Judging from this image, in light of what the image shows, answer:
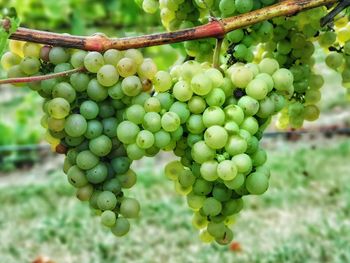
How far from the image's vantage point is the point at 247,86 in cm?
87

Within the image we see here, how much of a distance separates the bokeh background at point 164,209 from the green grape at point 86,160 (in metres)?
0.57

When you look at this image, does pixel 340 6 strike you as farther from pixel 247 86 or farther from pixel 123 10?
pixel 123 10

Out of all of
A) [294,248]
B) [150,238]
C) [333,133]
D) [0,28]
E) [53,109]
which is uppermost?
[0,28]

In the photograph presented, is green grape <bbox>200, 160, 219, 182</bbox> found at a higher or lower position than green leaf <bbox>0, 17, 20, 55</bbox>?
lower

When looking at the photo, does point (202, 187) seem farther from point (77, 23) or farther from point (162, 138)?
point (77, 23)

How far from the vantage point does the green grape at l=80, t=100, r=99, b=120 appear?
89 centimetres

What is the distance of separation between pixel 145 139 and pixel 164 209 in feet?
5.80

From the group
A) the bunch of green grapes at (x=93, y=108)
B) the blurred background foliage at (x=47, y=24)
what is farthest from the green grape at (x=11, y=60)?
the blurred background foliage at (x=47, y=24)

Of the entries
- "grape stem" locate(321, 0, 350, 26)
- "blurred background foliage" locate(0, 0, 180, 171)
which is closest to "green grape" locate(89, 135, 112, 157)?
"grape stem" locate(321, 0, 350, 26)

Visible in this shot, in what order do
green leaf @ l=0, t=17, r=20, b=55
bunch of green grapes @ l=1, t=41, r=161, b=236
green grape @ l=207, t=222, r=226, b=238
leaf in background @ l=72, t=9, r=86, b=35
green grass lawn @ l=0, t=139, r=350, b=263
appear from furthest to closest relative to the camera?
leaf in background @ l=72, t=9, r=86, b=35
green grass lawn @ l=0, t=139, r=350, b=263
green grape @ l=207, t=222, r=226, b=238
bunch of green grapes @ l=1, t=41, r=161, b=236
green leaf @ l=0, t=17, r=20, b=55

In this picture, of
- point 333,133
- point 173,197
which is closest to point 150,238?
point 173,197

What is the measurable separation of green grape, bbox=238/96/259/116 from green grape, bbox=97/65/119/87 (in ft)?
0.58

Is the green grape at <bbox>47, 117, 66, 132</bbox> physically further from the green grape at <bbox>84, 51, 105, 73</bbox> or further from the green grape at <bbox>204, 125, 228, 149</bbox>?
the green grape at <bbox>204, 125, 228, 149</bbox>

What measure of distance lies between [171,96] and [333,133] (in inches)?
117
